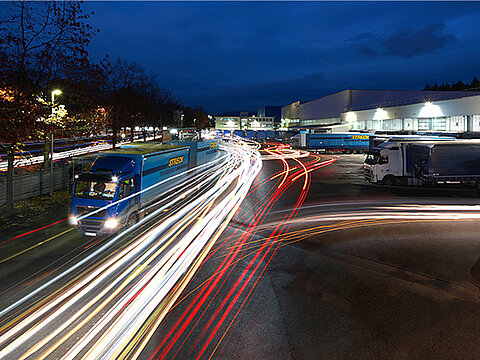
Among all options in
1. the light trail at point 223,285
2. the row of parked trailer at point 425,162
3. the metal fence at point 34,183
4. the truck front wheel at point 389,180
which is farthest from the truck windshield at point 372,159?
the metal fence at point 34,183

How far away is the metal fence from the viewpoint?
667 inches

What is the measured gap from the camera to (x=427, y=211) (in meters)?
15.7

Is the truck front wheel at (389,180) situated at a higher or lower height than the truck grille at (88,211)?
higher

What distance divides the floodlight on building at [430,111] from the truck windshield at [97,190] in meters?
43.3

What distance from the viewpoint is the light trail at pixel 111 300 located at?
5756 mm

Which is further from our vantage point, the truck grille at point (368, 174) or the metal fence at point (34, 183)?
the truck grille at point (368, 174)

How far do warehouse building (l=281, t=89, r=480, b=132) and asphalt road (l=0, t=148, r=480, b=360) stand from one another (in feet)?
96.8

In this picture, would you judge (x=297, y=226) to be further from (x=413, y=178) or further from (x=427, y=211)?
(x=413, y=178)

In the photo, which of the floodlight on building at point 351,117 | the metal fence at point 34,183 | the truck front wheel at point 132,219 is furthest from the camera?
the floodlight on building at point 351,117

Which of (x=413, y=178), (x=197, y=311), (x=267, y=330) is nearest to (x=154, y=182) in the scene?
(x=197, y=311)

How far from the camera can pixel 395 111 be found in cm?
5194

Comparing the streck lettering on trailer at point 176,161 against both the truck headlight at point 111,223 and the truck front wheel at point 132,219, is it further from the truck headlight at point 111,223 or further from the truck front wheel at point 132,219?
the truck headlight at point 111,223

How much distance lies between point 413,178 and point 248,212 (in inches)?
531

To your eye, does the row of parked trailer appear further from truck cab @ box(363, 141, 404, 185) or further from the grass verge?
the grass verge
